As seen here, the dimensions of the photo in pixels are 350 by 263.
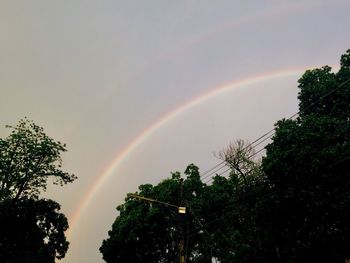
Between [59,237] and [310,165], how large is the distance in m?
28.1

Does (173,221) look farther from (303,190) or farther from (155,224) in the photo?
(303,190)

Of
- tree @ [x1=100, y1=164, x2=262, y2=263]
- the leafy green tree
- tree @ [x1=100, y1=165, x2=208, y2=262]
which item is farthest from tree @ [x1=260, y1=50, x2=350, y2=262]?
the leafy green tree

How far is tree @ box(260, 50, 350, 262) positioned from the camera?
760 inches

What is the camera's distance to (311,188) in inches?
800

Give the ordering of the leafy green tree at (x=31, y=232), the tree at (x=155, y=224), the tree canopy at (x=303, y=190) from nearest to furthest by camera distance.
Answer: the tree canopy at (x=303, y=190) → the leafy green tree at (x=31, y=232) → the tree at (x=155, y=224)

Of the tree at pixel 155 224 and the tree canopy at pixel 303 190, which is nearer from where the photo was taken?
the tree canopy at pixel 303 190

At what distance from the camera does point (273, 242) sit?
960 inches

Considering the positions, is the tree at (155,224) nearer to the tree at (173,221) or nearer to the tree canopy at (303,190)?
the tree at (173,221)

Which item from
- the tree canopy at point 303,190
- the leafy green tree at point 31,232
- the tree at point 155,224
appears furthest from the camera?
the tree at point 155,224

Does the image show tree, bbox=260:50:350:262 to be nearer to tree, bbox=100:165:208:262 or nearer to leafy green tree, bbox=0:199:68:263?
tree, bbox=100:165:208:262

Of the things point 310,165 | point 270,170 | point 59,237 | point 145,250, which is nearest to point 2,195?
point 59,237

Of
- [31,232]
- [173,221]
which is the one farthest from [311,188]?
[31,232]

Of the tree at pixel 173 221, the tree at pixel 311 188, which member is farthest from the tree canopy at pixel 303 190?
the tree at pixel 173 221

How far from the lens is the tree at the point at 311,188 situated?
63.4 feet
